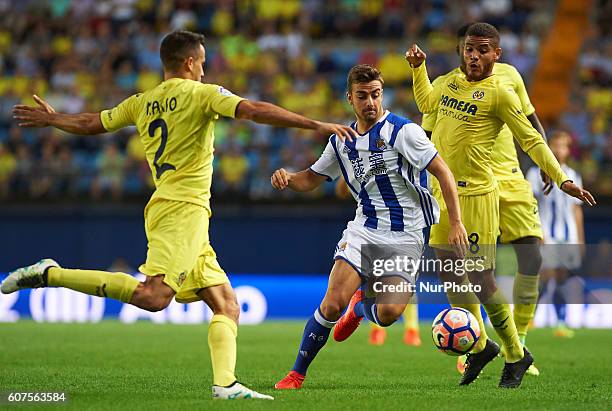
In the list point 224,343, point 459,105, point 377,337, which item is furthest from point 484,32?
point 377,337

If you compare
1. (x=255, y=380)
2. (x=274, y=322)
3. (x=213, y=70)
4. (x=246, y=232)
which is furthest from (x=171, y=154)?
(x=213, y=70)

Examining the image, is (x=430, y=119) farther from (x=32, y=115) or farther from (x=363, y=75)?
(x=32, y=115)

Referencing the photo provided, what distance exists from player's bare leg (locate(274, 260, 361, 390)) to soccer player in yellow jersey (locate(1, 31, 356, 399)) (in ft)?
2.40

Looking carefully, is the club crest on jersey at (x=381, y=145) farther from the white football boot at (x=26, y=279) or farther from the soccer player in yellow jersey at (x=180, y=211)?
the white football boot at (x=26, y=279)

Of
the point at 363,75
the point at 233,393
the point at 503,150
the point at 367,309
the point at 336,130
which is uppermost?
the point at 363,75

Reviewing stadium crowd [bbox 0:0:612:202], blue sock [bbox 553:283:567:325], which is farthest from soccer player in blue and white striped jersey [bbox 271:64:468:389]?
stadium crowd [bbox 0:0:612:202]

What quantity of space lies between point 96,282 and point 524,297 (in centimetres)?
406

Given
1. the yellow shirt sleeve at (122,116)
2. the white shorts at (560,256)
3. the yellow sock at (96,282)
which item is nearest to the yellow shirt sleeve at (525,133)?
the yellow shirt sleeve at (122,116)

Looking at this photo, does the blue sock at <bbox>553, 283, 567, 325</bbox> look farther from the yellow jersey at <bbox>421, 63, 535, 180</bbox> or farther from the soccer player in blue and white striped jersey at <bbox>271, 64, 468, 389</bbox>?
the soccer player in blue and white striped jersey at <bbox>271, 64, 468, 389</bbox>

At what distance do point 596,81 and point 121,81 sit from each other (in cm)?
969

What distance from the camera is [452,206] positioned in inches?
286

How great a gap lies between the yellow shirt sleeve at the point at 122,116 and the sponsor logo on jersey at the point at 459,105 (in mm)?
2565

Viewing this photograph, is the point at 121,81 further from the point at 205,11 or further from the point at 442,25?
the point at 442,25

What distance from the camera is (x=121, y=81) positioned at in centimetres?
2153
